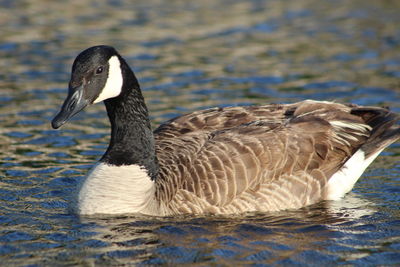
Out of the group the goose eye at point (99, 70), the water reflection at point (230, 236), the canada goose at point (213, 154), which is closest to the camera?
the water reflection at point (230, 236)

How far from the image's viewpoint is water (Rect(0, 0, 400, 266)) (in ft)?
29.6

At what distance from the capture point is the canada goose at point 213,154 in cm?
979

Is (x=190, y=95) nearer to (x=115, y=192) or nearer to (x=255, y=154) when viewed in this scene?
(x=255, y=154)

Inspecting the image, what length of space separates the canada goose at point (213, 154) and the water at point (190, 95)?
0.23 metres

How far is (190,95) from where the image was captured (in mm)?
15406

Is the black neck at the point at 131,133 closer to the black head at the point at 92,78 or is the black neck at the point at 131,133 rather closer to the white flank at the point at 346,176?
the black head at the point at 92,78

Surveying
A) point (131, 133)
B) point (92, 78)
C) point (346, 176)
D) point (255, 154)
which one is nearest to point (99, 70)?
point (92, 78)

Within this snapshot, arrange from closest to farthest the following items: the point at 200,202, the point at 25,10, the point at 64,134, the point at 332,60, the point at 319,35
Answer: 1. the point at 200,202
2. the point at 64,134
3. the point at 332,60
4. the point at 319,35
5. the point at 25,10

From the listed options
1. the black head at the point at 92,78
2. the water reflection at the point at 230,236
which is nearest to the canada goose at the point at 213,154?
the black head at the point at 92,78

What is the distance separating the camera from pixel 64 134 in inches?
534

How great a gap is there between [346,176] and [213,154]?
2.03 meters

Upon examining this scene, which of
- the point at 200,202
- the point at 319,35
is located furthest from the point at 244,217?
the point at 319,35

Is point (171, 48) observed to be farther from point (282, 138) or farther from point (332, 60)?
point (282, 138)

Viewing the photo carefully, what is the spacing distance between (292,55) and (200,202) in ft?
29.0
